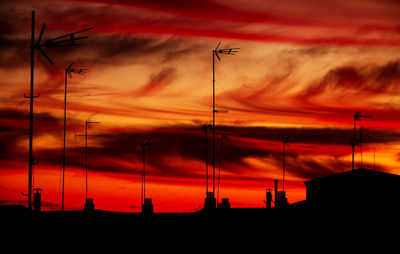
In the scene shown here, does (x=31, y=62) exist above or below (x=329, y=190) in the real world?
above

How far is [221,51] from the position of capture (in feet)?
178

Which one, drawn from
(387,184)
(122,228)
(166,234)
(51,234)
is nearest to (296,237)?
(166,234)

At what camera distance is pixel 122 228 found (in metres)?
40.5

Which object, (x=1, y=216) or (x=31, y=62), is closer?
(x=31, y=62)

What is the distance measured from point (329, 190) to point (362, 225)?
22098mm

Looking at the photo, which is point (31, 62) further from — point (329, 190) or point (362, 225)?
point (329, 190)

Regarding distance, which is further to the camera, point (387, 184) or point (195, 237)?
point (387, 184)

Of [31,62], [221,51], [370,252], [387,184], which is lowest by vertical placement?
[370,252]

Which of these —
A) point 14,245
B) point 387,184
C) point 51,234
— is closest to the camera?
point 14,245

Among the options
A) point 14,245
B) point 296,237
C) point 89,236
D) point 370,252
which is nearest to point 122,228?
point 89,236

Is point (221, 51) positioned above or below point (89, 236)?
above

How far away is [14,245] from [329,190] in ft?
136

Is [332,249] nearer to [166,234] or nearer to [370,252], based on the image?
[370,252]

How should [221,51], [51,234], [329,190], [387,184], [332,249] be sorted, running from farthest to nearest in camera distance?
[329,190]
[387,184]
[221,51]
[332,249]
[51,234]
